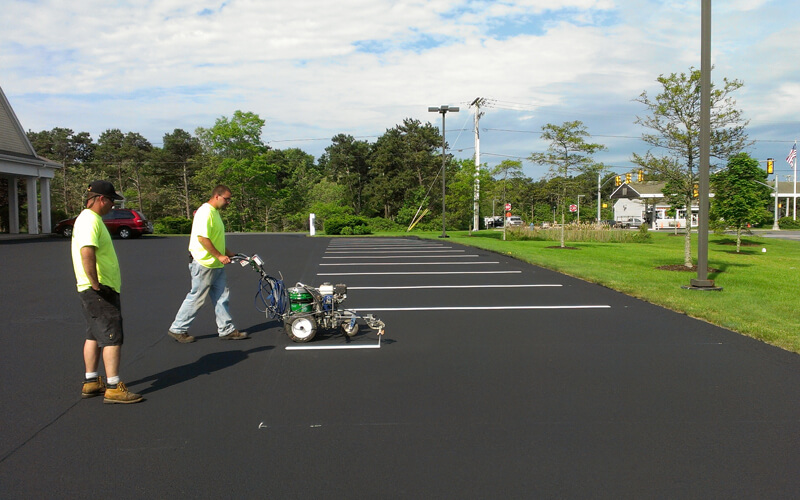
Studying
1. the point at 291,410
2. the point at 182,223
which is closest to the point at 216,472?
the point at 291,410

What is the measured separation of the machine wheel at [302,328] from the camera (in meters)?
7.01

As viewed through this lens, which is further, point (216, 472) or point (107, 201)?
point (107, 201)

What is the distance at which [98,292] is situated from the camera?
486cm

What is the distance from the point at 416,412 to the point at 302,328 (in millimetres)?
2721

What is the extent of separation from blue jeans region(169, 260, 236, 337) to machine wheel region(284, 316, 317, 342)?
2.61ft

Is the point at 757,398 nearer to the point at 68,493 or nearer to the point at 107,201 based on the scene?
the point at 68,493

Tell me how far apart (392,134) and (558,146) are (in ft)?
153

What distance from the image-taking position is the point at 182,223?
4428 cm

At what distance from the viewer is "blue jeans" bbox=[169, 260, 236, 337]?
7.00 metres

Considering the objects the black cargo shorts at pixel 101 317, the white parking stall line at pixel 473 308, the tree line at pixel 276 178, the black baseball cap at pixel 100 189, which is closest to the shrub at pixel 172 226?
the tree line at pixel 276 178

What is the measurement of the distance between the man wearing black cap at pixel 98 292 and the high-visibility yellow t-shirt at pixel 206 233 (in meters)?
1.89

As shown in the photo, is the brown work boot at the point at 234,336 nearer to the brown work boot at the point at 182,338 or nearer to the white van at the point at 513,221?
the brown work boot at the point at 182,338

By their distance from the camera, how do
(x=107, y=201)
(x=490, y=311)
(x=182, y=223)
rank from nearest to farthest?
(x=107, y=201) → (x=490, y=311) → (x=182, y=223)

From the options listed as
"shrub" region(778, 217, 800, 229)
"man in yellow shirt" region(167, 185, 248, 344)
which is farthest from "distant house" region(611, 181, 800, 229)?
"man in yellow shirt" region(167, 185, 248, 344)
